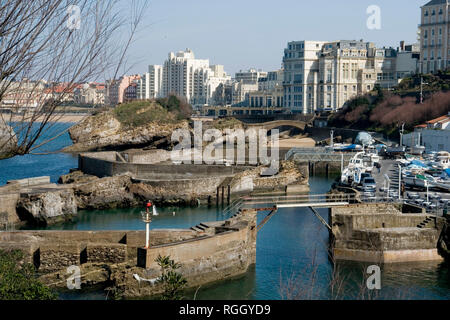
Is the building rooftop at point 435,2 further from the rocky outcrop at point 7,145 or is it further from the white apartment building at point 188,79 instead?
the white apartment building at point 188,79

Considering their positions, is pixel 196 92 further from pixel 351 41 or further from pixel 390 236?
pixel 390 236

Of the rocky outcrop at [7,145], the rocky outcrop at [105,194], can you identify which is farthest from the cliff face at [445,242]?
the rocky outcrop at [7,145]

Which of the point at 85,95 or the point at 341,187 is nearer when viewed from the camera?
the point at 85,95

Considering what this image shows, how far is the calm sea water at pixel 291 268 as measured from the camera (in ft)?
52.3

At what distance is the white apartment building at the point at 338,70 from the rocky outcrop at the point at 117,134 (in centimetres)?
3143

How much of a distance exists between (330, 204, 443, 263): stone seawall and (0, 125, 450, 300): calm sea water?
16.9 inches

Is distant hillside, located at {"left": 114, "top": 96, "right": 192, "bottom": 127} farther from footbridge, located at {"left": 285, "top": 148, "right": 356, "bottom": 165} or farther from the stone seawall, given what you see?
the stone seawall

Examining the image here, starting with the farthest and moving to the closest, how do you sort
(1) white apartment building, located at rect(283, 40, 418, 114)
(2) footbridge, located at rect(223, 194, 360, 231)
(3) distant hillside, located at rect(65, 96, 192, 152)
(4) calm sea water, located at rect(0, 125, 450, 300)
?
(1) white apartment building, located at rect(283, 40, 418, 114)
(3) distant hillside, located at rect(65, 96, 192, 152)
(2) footbridge, located at rect(223, 194, 360, 231)
(4) calm sea water, located at rect(0, 125, 450, 300)

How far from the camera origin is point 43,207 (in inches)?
1001

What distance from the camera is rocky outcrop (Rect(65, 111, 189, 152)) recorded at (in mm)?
49312

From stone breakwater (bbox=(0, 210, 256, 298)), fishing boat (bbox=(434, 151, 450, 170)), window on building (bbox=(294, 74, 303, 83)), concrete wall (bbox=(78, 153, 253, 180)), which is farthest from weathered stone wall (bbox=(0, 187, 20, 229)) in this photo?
window on building (bbox=(294, 74, 303, 83))

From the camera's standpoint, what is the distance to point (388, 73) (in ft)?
260

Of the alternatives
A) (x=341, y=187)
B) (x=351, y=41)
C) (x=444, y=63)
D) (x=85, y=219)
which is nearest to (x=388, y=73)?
(x=351, y=41)
